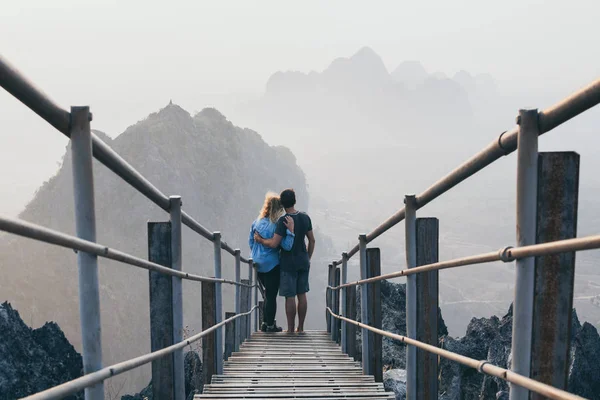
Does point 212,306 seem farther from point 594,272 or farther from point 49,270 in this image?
point 594,272

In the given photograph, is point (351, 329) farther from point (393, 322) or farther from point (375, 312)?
point (393, 322)

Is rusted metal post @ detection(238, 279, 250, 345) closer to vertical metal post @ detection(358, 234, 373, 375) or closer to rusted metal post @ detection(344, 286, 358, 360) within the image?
rusted metal post @ detection(344, 286, 358, 360)

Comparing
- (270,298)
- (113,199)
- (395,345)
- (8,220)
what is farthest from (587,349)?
(113,199)

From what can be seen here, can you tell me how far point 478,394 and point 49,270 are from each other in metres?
81.0

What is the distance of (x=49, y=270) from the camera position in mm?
84750

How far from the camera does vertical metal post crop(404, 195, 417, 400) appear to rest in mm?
3088

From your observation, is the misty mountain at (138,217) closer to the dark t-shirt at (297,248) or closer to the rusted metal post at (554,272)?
the dark t-shirt at (297,248)

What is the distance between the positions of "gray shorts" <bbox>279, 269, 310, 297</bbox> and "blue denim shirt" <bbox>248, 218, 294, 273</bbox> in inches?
10.3

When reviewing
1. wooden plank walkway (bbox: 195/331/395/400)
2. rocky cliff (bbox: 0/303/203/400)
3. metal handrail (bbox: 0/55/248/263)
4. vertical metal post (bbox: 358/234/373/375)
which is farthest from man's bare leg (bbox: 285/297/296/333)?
rocky cliff (bbox: 0/303/203/400)

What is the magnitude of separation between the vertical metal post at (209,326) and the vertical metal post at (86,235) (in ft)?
8.21

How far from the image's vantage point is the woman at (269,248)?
750 cm

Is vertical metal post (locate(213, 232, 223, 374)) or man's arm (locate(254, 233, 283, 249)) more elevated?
man's arm (locate(254, 233, 283, 249))

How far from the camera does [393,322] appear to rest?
42.7 feet

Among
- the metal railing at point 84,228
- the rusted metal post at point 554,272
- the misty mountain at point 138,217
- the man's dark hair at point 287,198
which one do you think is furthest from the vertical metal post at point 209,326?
the misty mountain at point 138,217
